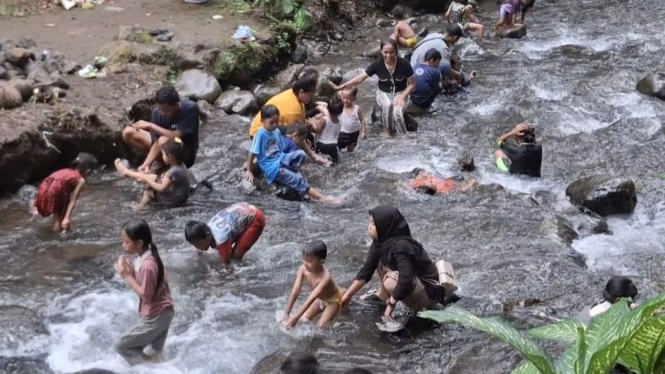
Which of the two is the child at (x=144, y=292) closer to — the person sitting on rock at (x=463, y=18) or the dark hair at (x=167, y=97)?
the dark hair at (x=167, y=97)

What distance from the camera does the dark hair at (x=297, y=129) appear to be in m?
9.41

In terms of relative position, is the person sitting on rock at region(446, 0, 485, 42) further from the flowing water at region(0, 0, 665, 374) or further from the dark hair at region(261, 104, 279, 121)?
the dark hair at region(261, 104, 279, 121)

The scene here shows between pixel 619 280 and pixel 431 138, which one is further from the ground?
pixel 619 280

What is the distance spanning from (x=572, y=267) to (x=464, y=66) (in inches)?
280

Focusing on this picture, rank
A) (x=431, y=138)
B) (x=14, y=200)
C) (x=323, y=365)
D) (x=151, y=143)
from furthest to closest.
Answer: (x=431, y=138), (x=151, y=143), (x=14, y=200), (x=323, y=365)

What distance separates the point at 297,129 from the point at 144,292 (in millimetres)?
4065

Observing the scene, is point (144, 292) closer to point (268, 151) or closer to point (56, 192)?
point (56, 192)

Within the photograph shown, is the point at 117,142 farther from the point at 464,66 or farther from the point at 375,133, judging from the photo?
the point at 464,66

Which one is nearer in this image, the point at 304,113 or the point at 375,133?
the point at 304,113

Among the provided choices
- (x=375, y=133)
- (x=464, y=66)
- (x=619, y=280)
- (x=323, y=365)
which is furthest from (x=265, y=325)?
(x=464, y=66)

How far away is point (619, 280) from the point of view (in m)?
6.27

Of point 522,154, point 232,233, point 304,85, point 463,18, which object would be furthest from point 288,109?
point 463,18

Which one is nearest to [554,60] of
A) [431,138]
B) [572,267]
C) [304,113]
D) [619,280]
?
[431,138]

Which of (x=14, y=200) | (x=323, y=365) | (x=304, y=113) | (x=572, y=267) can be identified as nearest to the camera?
(x=323, y=365)
